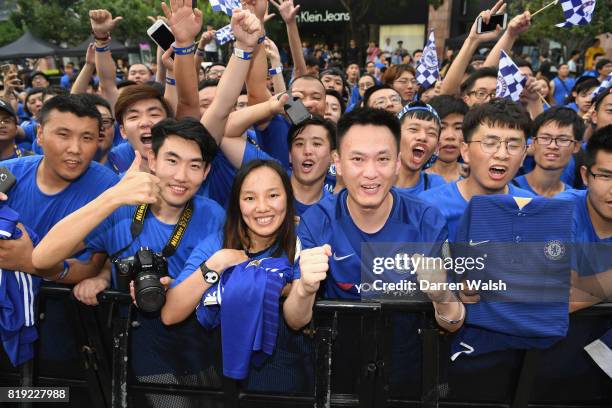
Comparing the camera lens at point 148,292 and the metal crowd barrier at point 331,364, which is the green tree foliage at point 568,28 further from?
the camera lens at point 148,292

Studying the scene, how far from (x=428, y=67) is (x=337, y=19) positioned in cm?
2719

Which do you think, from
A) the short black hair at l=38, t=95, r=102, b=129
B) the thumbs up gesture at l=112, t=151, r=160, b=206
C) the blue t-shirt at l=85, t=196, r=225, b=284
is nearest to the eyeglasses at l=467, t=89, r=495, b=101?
Answer: the blue t-shirt at l=85, t=196, r=225, b=284

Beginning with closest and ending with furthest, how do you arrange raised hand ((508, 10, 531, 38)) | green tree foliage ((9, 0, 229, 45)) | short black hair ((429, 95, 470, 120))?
short black hair ((429, 95, 470, 120)), raised hand ((508, 10, 531, 38)), green tree foliage ((9, 0, 229, 45))

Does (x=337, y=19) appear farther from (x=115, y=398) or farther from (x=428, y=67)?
(x=115, y=398)

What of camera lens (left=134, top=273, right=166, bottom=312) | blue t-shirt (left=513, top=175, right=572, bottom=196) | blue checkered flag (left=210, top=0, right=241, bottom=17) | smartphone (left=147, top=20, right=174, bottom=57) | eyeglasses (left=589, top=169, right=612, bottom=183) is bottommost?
camera lens (left=134, top=273, right=166, bottom=312)

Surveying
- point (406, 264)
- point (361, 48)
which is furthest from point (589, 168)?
point (361, 48)

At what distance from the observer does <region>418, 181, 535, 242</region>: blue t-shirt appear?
2756 millimetres

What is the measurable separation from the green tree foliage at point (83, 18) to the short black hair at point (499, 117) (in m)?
28.9

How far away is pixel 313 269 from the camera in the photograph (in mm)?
1833

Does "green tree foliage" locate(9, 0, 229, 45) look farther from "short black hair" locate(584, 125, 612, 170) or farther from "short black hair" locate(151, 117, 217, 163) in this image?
"short black hair" locate(584, 125, 612, 170)

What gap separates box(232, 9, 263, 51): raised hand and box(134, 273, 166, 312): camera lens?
175 centimetres

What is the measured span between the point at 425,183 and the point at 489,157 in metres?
0.79

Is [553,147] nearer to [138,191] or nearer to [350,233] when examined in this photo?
[350,233]

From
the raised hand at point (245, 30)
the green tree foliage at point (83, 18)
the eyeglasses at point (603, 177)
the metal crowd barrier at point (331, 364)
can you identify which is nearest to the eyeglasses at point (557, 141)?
the eyeglasses at point (603, 177)
